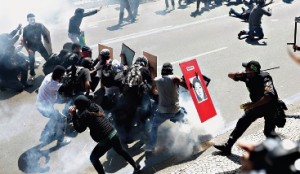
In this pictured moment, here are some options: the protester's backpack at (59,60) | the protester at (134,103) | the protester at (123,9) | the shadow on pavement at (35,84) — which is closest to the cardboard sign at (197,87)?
the protester at (134,103)

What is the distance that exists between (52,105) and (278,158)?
5821mm

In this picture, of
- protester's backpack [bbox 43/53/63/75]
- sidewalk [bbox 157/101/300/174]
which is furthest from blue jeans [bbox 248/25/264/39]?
protester's backpack [bbox 43/53/63/75]

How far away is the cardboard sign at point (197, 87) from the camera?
680 centimetres

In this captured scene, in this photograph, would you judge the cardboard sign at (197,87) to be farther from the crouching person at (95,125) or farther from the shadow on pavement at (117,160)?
the crouching person at (95,125)

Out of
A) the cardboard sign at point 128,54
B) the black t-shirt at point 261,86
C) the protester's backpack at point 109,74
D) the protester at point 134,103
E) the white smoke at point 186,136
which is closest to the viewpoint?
the black t-shirt at point 261,86

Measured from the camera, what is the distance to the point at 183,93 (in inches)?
319

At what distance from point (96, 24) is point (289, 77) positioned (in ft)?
28.4

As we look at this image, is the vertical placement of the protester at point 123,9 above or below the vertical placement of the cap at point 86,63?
below

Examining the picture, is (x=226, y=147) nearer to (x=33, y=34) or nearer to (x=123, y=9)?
(x=33, y=34)

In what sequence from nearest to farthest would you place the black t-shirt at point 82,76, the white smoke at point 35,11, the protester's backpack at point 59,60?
the black t-shirt at point 82,76 < the protester's backpack at point 59,60 < the white smoke at point 35,11

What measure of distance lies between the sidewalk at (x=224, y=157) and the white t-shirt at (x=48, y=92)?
2.44 metres

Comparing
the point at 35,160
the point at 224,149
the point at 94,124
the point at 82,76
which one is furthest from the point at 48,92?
the point at 224,149

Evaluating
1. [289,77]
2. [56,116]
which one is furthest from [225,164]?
[289,77]

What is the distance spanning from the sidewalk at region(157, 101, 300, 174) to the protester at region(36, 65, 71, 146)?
229 cm
